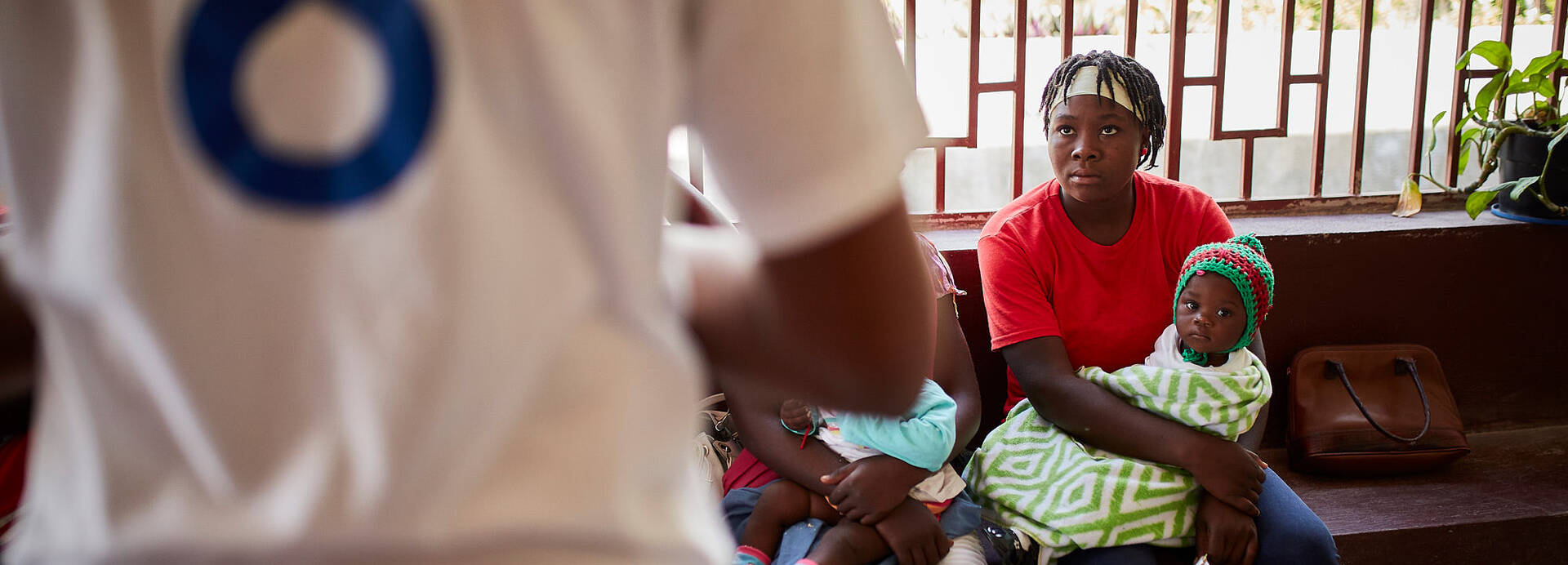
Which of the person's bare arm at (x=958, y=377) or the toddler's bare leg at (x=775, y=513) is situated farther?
the person's bare arm at (x=958, y=377)

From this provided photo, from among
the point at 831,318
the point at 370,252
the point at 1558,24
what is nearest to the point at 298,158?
the point at 370,252

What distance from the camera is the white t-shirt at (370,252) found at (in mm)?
403

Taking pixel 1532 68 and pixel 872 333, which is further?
pixel 1532 68

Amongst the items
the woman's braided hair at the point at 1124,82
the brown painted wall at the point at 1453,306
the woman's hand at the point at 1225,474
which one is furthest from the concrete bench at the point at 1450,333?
the woman's hand at the point at 1225,474

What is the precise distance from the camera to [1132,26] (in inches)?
113

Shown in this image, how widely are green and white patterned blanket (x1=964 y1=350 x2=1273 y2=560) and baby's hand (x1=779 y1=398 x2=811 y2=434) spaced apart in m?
0.43

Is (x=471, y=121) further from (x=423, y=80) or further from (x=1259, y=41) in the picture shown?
(x=1259, y=41)

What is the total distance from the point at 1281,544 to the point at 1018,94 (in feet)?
4.48

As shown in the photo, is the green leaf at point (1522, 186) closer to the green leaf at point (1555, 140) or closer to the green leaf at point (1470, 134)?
the green leaf at point (1555, 140)

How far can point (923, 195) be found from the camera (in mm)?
3182

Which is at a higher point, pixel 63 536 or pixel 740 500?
pixel 63 536

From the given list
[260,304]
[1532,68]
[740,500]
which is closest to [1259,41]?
[1532,68]

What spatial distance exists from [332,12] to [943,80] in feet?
8.81

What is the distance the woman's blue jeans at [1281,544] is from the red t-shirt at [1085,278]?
440 mm
